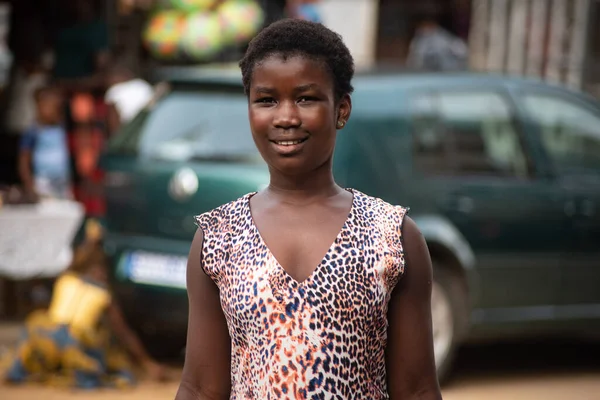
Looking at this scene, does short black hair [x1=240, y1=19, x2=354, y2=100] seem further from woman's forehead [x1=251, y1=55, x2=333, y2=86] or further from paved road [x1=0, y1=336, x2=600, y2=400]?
paved road [x1=0, y1=336, x2=600, y2=400]

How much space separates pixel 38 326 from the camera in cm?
602

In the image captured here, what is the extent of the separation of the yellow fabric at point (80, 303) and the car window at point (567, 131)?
304 cm

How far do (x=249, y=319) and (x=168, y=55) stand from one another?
11.0 m

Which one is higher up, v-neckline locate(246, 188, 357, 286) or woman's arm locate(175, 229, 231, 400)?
v-neckline locate(246, 188, 357, 286)

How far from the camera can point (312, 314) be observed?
181 centimetres

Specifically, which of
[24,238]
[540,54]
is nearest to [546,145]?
[24,238]

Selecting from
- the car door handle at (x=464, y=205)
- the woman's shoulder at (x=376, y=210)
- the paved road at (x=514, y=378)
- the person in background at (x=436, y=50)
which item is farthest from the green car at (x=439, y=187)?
the person in background at (x=436, y=50)

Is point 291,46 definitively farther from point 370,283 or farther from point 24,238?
point 24,238

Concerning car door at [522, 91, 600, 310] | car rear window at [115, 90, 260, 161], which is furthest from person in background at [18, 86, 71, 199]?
car door at [522, 91, 600, 310]

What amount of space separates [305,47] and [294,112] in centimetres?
14

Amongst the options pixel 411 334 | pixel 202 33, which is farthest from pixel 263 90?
pixel 202 33

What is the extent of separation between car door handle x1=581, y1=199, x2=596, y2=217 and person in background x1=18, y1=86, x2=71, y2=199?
15.8 feet

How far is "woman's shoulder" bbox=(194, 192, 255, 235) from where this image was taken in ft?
6.34

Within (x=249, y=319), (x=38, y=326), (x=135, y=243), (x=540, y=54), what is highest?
(x=540, y=54)
